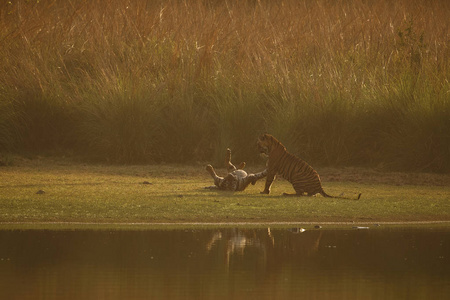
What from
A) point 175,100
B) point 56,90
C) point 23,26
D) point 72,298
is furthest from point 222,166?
point 72,298

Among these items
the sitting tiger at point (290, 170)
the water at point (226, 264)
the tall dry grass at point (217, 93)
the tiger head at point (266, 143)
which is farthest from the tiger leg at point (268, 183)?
the tall dry grass at point (217, 93)

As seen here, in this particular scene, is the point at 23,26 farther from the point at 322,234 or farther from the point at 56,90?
the point at 322,234

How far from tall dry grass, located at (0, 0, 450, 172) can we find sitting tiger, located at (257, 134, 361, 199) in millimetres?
2948

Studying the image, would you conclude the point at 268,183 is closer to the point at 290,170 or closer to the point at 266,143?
the point at 290,170

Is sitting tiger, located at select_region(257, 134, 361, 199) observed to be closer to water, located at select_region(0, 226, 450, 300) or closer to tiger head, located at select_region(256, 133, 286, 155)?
tiger head, located at select_region(256, 133, 286, 155)

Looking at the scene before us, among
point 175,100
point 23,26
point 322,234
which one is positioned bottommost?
point 322,234

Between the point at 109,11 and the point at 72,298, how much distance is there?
1471 cm

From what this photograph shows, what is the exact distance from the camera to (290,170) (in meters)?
11.3

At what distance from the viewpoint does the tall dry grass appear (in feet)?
48.3

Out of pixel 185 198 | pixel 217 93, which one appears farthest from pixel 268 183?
pixel 217 93

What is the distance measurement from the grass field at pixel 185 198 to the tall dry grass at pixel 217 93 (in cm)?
77

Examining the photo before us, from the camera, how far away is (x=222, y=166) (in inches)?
573

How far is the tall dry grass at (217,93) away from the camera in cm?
1473

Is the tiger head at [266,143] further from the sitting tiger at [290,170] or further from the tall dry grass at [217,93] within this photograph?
the tall dry grass at [217,93]
